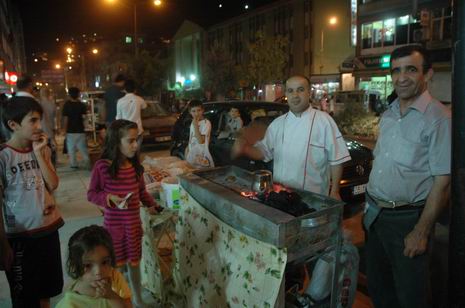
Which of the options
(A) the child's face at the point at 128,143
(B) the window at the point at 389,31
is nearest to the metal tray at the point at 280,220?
(A) the child's face at the point at 128,143

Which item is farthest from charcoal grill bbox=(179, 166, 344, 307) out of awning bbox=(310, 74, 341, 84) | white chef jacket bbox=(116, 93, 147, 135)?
awning bbox=(310, 74, 341, 84)

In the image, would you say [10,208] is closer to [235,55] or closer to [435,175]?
[435,175]

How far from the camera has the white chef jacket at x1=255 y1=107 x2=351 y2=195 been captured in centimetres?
326

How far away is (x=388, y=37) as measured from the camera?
27609mm

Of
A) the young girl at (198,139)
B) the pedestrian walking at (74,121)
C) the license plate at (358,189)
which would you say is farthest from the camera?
the pedestrian walking at (74,121)

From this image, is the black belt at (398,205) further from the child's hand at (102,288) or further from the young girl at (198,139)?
the young girl at (198,139)

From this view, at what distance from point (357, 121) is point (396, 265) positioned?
14.2 metres

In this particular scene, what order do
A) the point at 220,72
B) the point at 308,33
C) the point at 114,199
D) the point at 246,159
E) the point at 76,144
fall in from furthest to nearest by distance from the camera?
the point at 308,33
the point at 220,72
the point at 76,144
the point at 246,159
the point at 114,199

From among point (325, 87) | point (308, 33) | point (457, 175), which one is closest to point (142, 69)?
point (325, 87)

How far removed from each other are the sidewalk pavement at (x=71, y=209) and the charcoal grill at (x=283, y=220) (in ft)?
5.28

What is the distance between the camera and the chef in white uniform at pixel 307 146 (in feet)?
10.7

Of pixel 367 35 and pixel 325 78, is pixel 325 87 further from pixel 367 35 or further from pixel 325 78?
pixel 367 35

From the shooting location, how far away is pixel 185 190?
3.07 meters

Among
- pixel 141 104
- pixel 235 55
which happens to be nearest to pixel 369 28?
pixel 141 104
